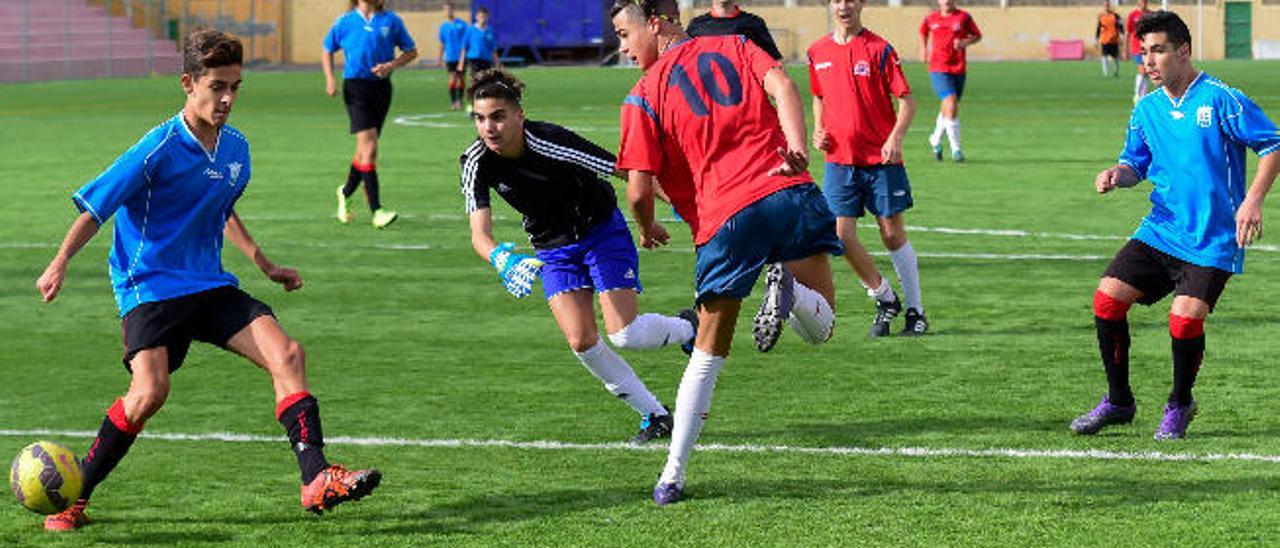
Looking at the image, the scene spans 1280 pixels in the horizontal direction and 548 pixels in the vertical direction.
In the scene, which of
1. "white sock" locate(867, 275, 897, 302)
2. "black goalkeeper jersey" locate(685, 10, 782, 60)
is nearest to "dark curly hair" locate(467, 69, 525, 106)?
"white sock" locate(867, 275, 897, 302)

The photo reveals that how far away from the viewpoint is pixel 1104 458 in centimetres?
870

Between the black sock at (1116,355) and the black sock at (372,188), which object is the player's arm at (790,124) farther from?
the black sock at (372,188)

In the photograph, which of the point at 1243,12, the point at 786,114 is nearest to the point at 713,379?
the point at 786,114

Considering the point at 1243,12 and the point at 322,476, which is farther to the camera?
the point at 1243,12

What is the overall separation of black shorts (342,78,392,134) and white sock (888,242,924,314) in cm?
776

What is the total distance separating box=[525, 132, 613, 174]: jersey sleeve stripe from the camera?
9.01 m

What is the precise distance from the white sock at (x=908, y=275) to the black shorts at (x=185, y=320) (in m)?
5.45

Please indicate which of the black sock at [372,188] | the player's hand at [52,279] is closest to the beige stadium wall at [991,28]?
the black sock at [372,188]

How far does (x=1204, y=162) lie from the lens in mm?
8781

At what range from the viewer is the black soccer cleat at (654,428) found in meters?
9.29

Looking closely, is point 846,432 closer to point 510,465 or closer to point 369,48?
point 510,465

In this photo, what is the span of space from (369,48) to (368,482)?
497 inches

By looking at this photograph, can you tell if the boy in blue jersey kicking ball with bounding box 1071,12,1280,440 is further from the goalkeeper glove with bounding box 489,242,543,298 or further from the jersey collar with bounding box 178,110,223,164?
the jersey collar with bounding box 178,110,223,164

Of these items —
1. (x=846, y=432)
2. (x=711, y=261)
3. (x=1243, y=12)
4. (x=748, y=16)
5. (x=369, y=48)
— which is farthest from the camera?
(x=1243, y=12)
